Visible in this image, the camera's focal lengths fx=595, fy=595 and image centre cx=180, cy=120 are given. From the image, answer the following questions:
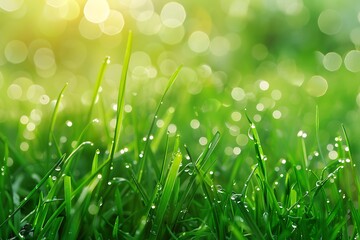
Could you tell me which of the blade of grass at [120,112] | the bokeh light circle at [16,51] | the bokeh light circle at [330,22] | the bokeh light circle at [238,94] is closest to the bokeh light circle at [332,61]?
the bokeh light circle at [330,22]

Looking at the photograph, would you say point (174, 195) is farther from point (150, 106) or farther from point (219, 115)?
point (150, 106)

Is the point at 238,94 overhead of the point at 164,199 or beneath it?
overhead

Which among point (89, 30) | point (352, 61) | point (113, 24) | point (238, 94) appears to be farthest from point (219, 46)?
point (238, 94)

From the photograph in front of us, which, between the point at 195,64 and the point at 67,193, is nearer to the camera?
the point at 67,193

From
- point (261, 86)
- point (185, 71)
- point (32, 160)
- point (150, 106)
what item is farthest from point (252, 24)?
point (32, 160)

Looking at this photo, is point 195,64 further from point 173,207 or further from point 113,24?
point 173,207

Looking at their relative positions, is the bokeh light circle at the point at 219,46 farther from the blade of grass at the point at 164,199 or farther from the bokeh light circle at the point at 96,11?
the blade of grass at the point at 164,199

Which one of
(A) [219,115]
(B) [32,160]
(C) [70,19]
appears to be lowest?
(B) [32,160]

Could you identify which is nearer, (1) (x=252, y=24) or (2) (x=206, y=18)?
(1) (x=252, y=24)

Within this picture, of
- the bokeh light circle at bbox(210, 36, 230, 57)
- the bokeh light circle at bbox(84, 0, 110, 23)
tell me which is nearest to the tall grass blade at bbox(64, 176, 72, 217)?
Answer: the bokeh light circle at bbox(210, 36, 230, 57)
